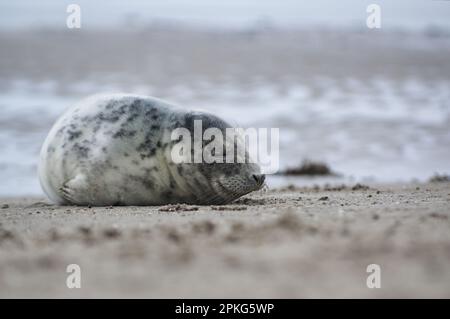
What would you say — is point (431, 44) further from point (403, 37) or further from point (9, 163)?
point (9, 163)

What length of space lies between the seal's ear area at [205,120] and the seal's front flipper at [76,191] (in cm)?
81

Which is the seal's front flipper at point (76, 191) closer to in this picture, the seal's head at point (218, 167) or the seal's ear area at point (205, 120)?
the seal's head at point (218, 167)

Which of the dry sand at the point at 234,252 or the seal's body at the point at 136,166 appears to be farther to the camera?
the seal's body at the point at 136,166

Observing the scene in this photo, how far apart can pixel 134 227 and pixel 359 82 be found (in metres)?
11.4

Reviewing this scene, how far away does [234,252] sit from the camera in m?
3.15

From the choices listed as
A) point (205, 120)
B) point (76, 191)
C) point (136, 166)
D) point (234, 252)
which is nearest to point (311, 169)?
point (205, 120)

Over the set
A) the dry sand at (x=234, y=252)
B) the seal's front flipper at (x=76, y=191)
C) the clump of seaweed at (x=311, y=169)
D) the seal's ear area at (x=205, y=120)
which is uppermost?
the clump of seaweed at (x=311, y=169)

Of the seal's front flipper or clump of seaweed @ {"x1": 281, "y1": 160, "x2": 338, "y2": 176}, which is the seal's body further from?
clump of seaweed @ {"x1": 281, "y1": 160, "x2": 338, "y2": 176}

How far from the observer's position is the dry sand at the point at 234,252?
2.66 metres

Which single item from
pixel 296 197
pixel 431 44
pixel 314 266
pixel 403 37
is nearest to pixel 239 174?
pixel 296 197

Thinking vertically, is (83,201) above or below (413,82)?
below

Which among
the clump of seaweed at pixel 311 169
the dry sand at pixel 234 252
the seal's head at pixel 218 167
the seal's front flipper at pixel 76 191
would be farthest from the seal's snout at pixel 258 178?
the clump of seaweed at pixel 311 169
